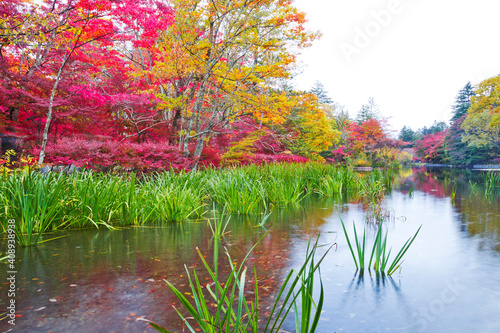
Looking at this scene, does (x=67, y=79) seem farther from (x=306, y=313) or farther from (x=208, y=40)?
(x=306, y=313)

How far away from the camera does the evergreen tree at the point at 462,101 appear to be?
3184 centimetres

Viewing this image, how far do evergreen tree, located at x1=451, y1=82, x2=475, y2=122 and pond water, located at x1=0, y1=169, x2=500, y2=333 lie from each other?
113 ft

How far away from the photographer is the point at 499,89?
1594cm

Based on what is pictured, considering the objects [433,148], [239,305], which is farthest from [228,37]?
[433,148]

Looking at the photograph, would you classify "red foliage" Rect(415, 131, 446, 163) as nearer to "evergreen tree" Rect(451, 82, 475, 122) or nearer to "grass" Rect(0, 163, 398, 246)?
"evergreen tree" Rect(451, 82, 475, 122)

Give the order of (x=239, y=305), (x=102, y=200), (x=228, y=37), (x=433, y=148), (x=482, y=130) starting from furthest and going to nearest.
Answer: (x=433, y=148), (x=482, y=130), (x=228, y=37), (x=102, y=200), (x=239, y=305)

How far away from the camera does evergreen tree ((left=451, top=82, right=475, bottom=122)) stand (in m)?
31.8

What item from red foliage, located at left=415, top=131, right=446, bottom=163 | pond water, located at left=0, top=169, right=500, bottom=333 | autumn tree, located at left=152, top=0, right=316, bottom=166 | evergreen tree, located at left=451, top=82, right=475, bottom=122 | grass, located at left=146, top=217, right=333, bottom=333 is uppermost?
evergreen tree, located at left=451, top=82, right=475, bottom=122

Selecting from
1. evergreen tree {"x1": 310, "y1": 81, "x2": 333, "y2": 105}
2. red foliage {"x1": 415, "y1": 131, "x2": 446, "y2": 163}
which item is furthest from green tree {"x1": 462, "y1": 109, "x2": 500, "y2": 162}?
evergreen tree {"x1": 310, "y1": 81, "x2": 333, "y2": 105}

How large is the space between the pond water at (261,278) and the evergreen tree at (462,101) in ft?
113

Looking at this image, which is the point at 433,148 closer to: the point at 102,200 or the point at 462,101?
the point at 462,101

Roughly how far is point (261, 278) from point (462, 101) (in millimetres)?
40112

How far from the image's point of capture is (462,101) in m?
33.5

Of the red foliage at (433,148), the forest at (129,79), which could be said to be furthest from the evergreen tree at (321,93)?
the forest at (129,79)
